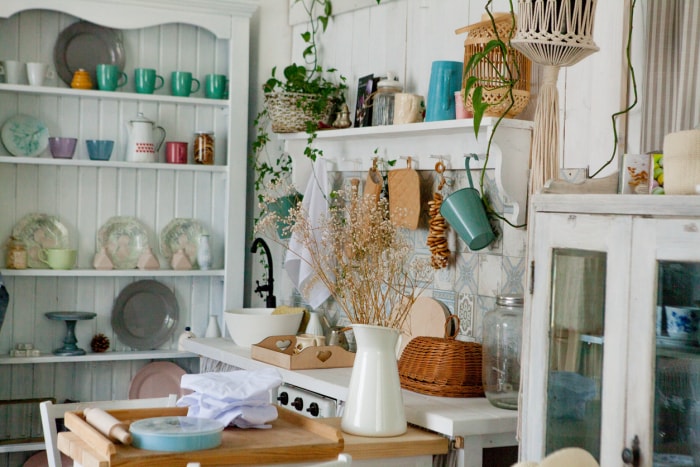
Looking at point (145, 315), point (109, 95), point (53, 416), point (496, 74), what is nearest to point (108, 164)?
point (109, 95)

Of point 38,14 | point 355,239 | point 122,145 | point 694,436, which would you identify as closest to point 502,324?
point 355,239

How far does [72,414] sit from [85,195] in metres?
1.92

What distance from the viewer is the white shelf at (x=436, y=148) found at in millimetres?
3049

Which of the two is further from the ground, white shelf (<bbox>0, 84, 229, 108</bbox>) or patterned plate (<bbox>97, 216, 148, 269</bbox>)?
white shelf (<bbox>0, 84, 229, 108</bbox>)

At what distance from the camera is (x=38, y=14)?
4.14m

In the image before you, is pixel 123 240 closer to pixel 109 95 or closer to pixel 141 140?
pixel 141 140

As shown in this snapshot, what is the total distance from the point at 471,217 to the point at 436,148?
1.42ft

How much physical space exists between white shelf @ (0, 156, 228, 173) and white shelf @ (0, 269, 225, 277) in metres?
0.45

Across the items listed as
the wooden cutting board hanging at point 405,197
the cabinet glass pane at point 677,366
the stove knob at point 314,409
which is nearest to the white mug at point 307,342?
the stove knob at point 314,409

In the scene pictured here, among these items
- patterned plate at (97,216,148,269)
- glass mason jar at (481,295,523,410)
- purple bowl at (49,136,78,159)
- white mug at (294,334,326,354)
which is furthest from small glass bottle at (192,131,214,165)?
glass mason jar at (481,295,523,410)

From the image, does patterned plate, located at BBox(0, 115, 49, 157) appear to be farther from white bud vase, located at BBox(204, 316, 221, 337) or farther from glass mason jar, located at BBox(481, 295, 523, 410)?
glass mason jar, located at BBox(481, 295, 523, 410)

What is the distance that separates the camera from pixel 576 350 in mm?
2227

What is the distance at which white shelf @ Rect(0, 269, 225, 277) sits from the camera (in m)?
4.04

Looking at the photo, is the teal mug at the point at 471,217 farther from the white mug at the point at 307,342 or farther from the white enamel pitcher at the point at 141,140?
the white enamel pitcher at the point at 141,140
